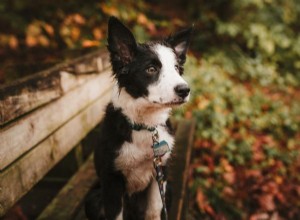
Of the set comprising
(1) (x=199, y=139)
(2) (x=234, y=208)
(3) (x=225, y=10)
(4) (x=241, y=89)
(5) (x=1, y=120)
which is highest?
(3) (x=225, y=10)

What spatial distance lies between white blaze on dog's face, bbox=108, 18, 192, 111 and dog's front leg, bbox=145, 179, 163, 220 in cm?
67

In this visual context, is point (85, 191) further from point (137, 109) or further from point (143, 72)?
point (143, 72)

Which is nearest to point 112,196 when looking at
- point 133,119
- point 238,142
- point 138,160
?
point 138,160

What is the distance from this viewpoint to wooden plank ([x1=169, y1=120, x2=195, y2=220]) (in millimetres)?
2895

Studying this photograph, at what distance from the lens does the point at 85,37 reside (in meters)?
6.42

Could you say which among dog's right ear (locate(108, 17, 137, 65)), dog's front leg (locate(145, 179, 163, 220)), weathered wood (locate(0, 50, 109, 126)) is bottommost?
dog's front leg (locate(145, 179, 163, 220))

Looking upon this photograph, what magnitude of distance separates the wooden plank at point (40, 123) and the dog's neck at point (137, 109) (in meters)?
0.53

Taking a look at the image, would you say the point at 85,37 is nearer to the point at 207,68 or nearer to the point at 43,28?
the point at 43,28

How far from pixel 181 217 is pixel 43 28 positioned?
519 cm

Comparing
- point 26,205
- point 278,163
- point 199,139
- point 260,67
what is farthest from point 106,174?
point 260,67

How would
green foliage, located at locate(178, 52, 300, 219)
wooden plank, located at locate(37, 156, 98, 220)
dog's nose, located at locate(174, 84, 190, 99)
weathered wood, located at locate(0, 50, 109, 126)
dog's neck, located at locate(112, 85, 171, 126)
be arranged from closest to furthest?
weathered wood, located at locate(0, 50, 109, 126) < dog's nose, located at locate(174, 84, 190, 99) < dog's neck, located at locate(112, 85, 171, 126) < wooden plank, located at locate(37, 156, 98, 220) < green foliage, located at locate(178, 52, 300, 219)

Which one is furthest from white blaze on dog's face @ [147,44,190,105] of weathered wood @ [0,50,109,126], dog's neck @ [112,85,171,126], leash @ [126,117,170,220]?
weathered wood @ [0,50,109,126]

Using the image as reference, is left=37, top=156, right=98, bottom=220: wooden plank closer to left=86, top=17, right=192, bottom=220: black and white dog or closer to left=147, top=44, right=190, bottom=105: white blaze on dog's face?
left=86, top=17, right=192, bottom=220: black and white dog

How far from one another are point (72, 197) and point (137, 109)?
1082mm
